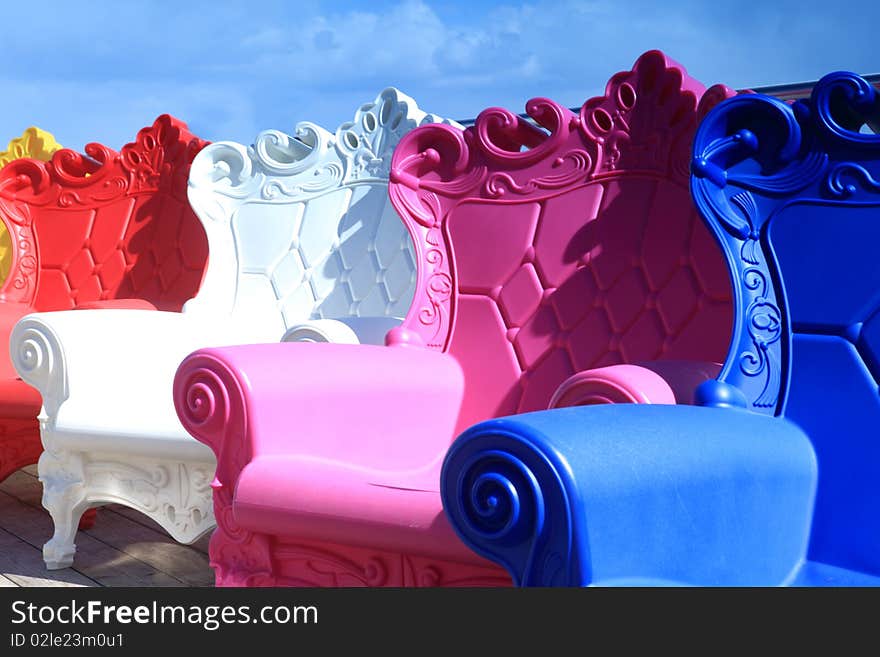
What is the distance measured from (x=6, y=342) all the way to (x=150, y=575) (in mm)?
893

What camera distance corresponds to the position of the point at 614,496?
1.15m

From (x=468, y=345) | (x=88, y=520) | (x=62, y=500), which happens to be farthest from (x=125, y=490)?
(x=468, y=345)

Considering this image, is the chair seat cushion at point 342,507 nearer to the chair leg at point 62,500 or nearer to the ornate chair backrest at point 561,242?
the ornate chair backrest at point 561,242

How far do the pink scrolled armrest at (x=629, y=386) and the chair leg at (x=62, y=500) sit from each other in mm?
1295

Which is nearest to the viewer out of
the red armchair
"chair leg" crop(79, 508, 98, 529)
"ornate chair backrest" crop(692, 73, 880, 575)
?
"ornate chair backrest" crop(692, 73, 880, 575)

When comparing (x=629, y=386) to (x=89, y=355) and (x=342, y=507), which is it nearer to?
(x=342, y=507)

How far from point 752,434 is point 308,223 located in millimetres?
1761

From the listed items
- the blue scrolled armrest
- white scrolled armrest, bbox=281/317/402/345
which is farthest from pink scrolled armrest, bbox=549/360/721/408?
white scrolled armrest, bbox=281/317/402/345

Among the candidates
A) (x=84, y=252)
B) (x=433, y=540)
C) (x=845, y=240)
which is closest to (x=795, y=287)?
(x=845, y=240)

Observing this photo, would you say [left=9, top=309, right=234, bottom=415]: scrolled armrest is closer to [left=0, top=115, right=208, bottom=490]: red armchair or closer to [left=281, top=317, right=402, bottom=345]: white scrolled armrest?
[left=281, top=317, right=402, bottom=345]: white scrolled armrest

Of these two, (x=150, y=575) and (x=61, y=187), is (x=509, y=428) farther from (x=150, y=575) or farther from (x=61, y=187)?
→ (x=61, y=187)

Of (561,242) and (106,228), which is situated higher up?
(106,228)

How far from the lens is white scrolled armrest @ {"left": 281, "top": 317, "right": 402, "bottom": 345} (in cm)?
226

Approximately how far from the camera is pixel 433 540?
4.68 feet
